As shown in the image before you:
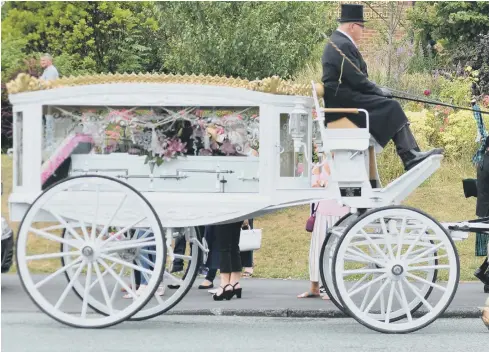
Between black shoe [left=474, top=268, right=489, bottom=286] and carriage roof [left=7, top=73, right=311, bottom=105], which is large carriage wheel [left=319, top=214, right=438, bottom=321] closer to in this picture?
carriage roof [left=7, top=73, right=311, bottom=105]

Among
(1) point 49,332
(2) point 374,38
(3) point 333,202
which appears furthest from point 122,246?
(2) point 374,38

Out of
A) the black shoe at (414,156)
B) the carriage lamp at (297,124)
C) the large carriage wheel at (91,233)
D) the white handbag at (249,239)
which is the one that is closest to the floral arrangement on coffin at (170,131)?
the carriage lamp at (297,124)

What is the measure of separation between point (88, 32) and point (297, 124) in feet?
46.4

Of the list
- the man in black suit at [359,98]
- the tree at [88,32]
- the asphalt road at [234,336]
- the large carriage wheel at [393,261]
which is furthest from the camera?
the tree at [88,32]

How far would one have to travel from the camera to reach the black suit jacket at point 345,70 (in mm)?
9875

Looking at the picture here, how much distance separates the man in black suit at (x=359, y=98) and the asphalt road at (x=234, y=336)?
1.56 meters

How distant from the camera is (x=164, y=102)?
984 cm

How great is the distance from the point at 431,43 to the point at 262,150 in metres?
16.6

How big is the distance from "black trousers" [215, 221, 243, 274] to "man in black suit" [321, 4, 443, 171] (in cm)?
181

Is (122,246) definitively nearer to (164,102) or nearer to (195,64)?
(164,102)

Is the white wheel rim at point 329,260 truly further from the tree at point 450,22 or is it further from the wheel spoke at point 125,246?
the tree at point 450,22

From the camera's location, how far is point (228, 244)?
11.2 meters

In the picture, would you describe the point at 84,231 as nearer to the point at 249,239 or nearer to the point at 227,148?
the point at 227,148

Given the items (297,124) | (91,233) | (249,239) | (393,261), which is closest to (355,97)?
(297,124)
